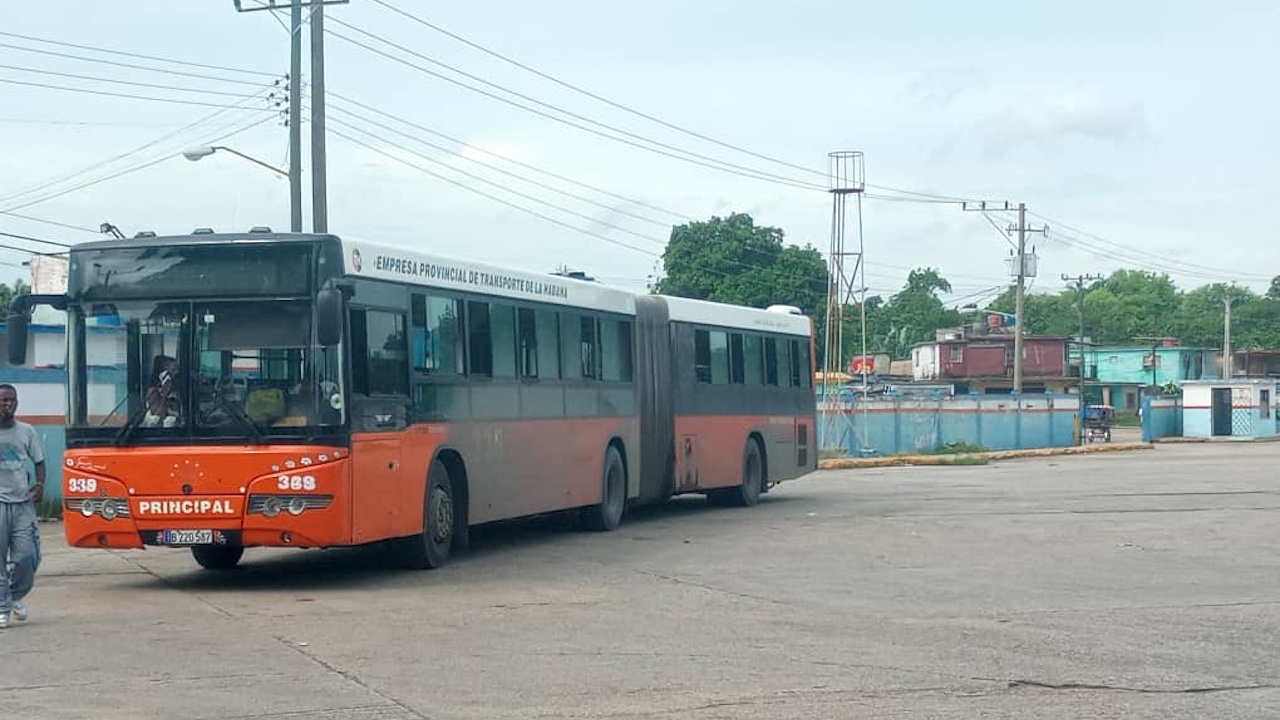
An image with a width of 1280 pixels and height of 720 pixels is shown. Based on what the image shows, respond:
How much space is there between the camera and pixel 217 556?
16.2 m

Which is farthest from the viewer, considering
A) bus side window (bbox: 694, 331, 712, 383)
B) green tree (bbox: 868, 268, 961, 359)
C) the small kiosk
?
green tree (bbox: 868, 268, 961, 359)

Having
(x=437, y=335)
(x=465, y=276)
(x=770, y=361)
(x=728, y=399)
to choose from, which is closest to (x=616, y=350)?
(x=728, y=399)

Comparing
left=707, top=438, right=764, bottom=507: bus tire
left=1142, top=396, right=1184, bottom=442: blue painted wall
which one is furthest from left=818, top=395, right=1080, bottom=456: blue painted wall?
left=707, top=438, right=764, bottom=507: bus tire

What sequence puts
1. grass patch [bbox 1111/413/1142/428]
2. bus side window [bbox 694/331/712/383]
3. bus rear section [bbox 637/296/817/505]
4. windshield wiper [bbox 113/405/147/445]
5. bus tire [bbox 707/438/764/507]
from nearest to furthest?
windshield wiper [bbox 113/405/147/445]
bus rear section [bbox 637/296/817/505]
bus side window [bbox 694/331/712/383]
bus tire [bbox 707/438/764/507]
grass patch [bbox 1111/413/1142/428]

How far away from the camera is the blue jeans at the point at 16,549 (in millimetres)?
11945

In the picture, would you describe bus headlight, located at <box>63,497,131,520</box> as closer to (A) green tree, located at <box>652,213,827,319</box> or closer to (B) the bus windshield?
(B) the bus windshield

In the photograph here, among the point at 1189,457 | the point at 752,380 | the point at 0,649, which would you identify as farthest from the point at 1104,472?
the point at 0,649

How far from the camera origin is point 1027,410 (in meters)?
60.1

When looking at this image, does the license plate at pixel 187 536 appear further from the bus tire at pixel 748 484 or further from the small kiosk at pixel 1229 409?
the small kiosk at pixel 1229 409

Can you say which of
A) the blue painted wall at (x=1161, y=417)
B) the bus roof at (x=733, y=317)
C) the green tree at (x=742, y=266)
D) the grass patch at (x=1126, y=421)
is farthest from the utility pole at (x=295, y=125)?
the grass patch at (x=1126, y=421)

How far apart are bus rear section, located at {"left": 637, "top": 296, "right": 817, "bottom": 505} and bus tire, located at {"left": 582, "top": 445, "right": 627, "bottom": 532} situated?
1.05m

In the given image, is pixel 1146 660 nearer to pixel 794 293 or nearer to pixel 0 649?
pixel 0 649

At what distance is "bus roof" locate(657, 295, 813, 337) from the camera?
23719 mm

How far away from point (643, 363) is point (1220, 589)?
361 inches
